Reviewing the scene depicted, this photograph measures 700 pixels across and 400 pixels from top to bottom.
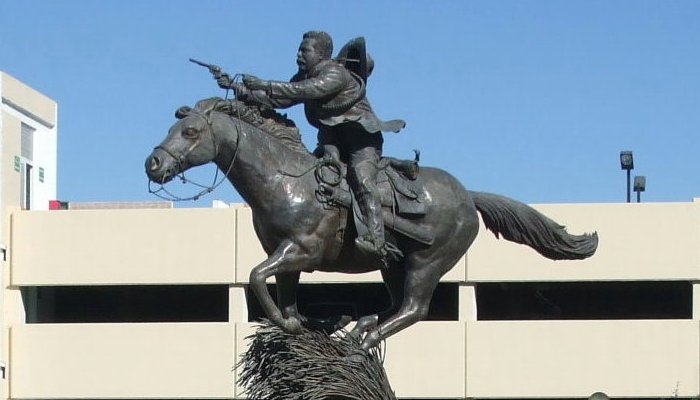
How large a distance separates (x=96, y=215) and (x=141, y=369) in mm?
3579

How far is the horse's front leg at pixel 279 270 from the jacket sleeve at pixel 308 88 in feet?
3.41

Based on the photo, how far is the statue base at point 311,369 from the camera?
13070 millimetres

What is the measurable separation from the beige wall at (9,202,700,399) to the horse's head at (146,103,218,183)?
25938mm

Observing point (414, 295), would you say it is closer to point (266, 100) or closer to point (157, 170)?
point (266, 100)

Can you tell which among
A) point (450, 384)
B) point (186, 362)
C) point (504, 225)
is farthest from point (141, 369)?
point (504, 225)

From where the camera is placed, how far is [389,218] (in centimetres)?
1350

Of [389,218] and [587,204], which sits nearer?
[389,218]

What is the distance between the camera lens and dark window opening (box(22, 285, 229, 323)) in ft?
141

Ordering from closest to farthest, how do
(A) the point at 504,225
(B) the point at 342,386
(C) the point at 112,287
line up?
(B) the point at 342,386
(A) the point at 504,225
(C) the point at 112,287

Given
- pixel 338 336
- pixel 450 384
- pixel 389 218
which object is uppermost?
pixel 389 218

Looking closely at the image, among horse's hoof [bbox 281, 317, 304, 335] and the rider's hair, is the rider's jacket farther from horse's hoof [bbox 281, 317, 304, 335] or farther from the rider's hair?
horse's hoof [bbox 281, 317, 304, 335]

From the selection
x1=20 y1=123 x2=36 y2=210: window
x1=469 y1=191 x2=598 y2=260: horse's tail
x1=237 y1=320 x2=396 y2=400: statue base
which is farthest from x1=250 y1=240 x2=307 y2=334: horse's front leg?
x1=20 y1=123 x2=36 y2=210: window

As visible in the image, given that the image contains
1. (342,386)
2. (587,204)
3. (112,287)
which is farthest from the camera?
(112,287)

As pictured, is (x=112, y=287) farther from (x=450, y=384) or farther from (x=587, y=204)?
(x=587, y=204)
